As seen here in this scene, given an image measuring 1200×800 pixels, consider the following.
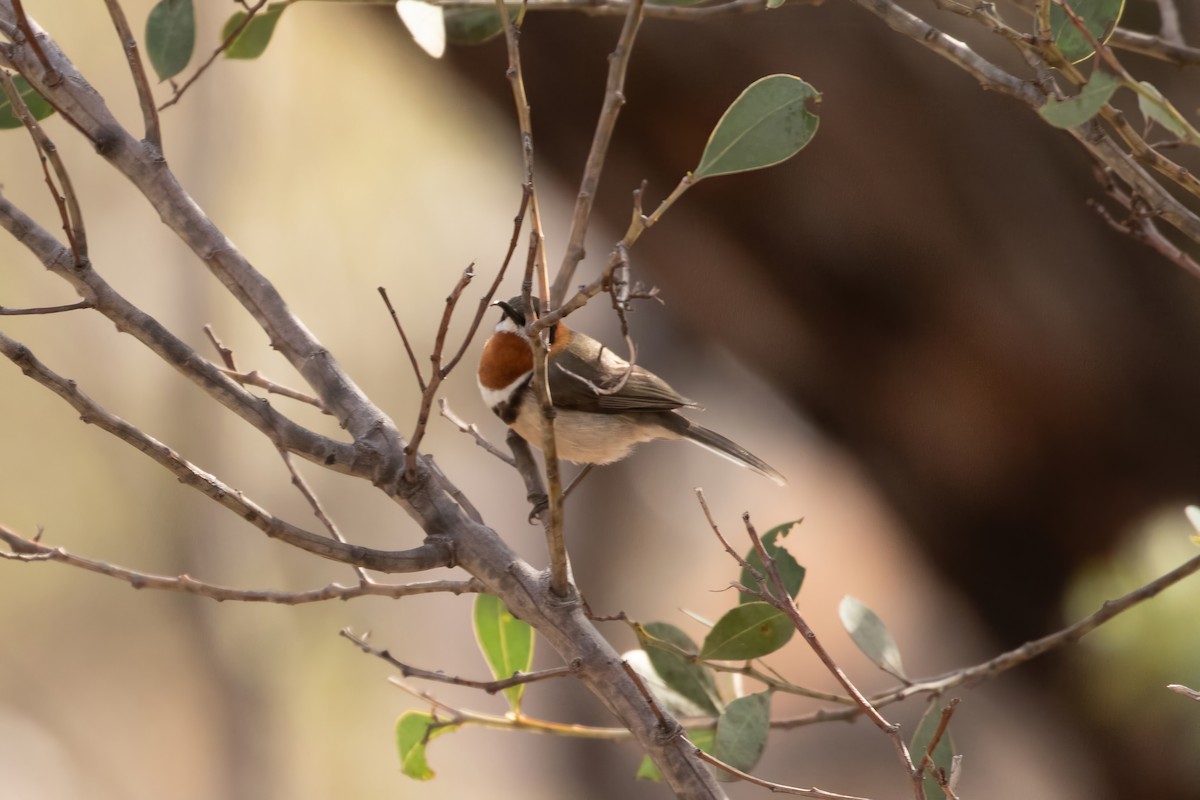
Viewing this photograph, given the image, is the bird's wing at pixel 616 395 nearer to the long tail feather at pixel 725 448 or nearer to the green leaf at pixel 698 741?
the long tail feather at pixel 725 448

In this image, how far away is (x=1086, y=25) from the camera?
2.52 feet

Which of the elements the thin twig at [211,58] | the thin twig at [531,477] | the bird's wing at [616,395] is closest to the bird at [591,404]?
the bird's wing at [616,395]

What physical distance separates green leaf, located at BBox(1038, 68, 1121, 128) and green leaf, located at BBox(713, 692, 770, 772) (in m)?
0.56

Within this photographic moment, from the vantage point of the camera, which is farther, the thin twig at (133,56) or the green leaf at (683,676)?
the green leaf at (683,676)

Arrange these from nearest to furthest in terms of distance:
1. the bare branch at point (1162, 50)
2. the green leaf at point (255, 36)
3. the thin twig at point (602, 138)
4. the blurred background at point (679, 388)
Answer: the thin twig at point (602, 138) < the bare branch at point (1162, 50) < the green leaf at point (255, 36) < the blurred background at point (679, 388)

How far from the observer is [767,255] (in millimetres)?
1989

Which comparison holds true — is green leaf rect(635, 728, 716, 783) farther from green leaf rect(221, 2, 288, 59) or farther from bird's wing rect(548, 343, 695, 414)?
green leaf rect(221, 2, 288, 59)

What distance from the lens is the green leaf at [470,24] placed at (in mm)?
1188

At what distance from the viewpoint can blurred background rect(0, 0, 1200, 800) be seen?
64.7 inches

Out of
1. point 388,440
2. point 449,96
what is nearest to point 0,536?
point 388,440

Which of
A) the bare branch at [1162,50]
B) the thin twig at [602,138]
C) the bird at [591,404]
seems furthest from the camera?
the bird at [591,404]

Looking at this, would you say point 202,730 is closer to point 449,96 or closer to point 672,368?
point 672,368

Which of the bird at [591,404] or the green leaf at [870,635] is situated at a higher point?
the bird at [591,404]

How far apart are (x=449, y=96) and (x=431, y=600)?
1650 mm
